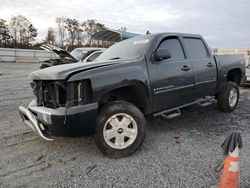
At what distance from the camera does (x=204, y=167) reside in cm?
323

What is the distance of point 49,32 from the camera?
1832 inches

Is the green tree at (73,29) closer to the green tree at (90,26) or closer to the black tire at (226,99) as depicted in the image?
the green tree at (90,26)

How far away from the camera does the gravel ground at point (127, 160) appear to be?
2.93 meters

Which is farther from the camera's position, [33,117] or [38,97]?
[38,97]

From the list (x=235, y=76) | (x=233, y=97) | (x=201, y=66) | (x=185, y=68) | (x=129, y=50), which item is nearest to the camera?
(x=129, y=50)

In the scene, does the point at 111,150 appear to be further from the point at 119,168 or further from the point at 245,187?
the point at 245,187

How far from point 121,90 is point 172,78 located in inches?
39.7

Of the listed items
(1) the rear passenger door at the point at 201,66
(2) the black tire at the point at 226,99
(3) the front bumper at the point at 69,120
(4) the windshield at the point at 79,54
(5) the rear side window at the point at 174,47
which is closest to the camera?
(3) the front bumper at the point at 69,120

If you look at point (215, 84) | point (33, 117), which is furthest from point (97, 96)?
point (215, 84)

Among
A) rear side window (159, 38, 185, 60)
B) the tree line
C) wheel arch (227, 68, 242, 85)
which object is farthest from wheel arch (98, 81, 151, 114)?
the tree line

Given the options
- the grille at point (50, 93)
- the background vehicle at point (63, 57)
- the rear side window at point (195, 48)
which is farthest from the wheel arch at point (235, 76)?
the background vehicle at point (63, 57)

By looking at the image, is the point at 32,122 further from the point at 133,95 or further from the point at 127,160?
the point at 133,95

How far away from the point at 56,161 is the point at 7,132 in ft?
5.53

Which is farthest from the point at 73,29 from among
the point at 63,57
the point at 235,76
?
the point at 235,76
